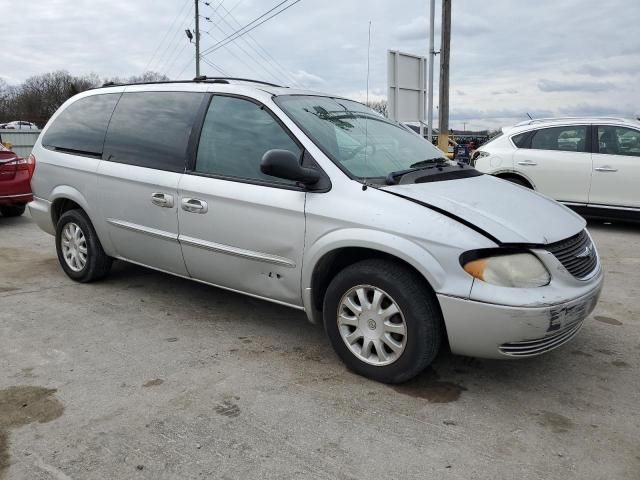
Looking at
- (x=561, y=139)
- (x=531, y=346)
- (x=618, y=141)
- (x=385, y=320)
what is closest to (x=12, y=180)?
(x=385, y=320)

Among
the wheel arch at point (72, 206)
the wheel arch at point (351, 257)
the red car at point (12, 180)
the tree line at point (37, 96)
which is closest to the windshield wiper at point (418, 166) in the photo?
the wheel arch at point (351, 257)

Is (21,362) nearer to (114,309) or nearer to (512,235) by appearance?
(114,309)

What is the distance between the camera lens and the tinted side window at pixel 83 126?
4.80 metres

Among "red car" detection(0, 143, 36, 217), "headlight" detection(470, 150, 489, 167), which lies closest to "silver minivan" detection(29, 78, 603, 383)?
"red car" detection(0, 143, 36, 217)

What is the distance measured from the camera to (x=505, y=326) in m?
2.83

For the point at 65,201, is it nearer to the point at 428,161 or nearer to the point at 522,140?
the point at 428,161

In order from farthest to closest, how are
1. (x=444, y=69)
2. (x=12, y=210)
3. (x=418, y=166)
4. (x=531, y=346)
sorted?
(x=444, y=69), (x=12, y=210), (x=418, y=166), (x=531, y=346)

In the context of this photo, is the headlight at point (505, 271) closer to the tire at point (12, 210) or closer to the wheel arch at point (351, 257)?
the wheel arch at point (351, 257)

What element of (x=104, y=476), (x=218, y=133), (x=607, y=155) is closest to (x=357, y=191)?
(x=218, y=133)

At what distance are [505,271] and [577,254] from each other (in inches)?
25.4

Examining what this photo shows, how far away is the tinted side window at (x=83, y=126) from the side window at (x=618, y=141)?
647cm

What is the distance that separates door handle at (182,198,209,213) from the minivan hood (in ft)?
4.25

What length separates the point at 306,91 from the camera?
421cm

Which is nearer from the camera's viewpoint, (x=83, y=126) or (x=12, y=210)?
(x=83, y=126)
